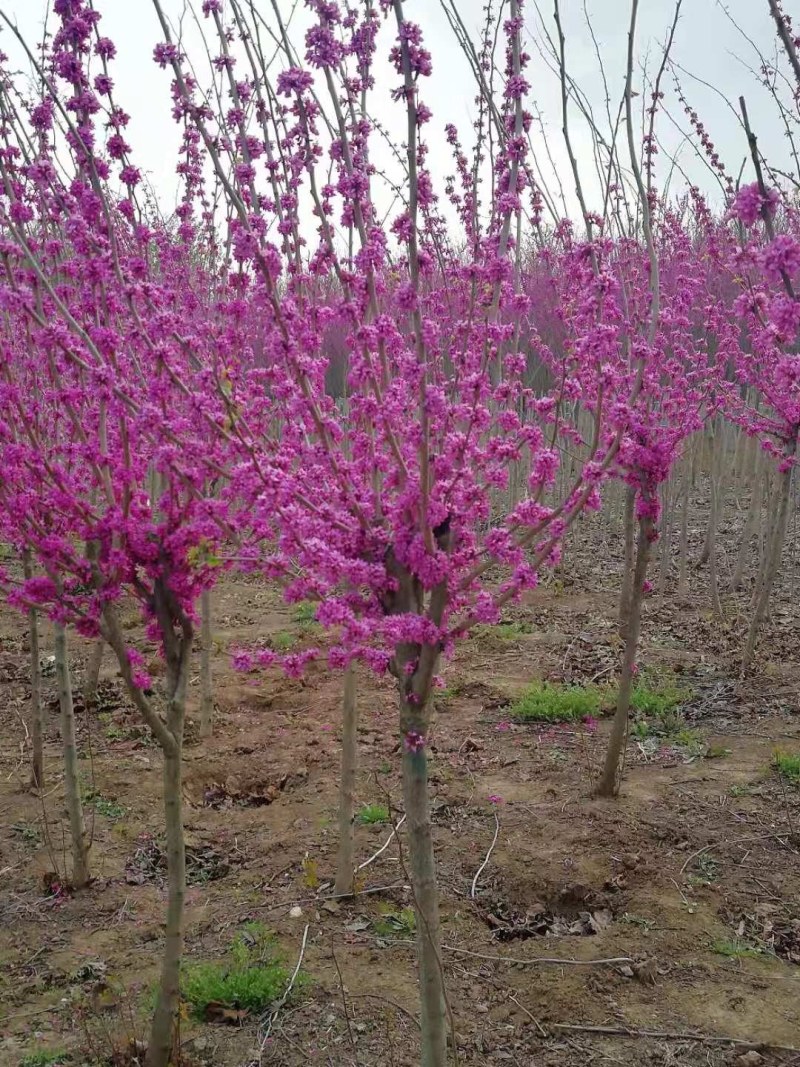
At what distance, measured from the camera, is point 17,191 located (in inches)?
139

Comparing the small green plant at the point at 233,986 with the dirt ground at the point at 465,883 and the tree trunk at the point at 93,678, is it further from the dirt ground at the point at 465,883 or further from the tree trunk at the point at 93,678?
the tree trunk at the point at 93,678

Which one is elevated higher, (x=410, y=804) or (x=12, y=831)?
(x=410, y=804)

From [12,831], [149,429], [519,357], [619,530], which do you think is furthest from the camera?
[619,530]

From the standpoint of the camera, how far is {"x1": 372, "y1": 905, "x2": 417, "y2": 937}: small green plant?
3787 millimetres

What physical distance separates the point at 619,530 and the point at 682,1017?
10526mm

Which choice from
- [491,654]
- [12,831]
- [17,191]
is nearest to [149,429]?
[17,191]

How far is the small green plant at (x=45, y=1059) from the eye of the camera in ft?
9.72

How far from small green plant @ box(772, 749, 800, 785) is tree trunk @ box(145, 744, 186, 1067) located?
3619 mm

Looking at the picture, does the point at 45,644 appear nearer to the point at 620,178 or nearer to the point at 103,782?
the point at 103,782

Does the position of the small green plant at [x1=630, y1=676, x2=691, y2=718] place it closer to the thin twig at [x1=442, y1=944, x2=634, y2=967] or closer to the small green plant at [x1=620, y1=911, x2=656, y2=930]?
the small green plant at [x1=620, y1=911, x2=656, y2=930]

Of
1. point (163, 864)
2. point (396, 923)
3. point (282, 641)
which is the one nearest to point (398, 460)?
point (396, 923)

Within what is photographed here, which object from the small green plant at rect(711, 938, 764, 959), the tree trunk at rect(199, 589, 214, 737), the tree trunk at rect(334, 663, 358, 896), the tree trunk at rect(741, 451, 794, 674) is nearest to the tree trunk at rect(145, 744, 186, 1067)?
the tree trunk at rect(334, 663, 358, 896)

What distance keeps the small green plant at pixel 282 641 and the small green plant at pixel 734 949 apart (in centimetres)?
481

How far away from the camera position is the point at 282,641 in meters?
7.88
